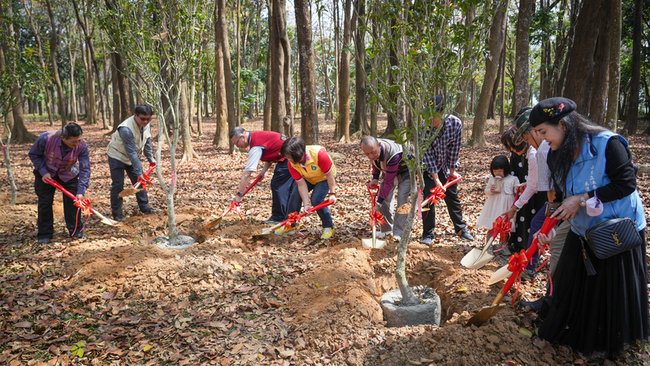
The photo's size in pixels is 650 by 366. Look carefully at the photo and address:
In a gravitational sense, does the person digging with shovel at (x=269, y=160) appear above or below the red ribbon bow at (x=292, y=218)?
above

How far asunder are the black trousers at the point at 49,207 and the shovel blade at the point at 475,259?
4905 millimetres

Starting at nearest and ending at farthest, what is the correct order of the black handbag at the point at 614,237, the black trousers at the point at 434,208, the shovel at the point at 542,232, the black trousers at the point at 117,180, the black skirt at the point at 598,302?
the black handbag at the point at 614,237
the black skirt at the point at 598,302
the shovel at the point at 542,232
the black trousers at the point at 434,208
the black trousers at the point at 117,180

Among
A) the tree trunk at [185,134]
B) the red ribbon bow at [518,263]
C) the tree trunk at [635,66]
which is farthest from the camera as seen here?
the tree trunk at [635,66]

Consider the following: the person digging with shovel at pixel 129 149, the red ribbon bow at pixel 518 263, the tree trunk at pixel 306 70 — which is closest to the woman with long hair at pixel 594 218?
the red ribbon bow at pixel 518 263

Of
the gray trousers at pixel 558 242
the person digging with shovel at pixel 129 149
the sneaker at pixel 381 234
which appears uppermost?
the person digging with shovel at pixel 129 149

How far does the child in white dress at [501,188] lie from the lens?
4211 millimetres

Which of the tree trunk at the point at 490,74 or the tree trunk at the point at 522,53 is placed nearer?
the tree trunk at the point at 522,53

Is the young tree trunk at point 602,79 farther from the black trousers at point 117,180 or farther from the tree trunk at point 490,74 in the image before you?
the black trousers at point 117,180

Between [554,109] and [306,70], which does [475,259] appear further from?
[306,70]

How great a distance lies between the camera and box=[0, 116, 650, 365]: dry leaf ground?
2.83 meters

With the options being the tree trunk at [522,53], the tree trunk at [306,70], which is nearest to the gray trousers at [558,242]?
the tree trunk at [522,53]

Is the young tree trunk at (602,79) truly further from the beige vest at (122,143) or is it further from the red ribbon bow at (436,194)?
the beige vest at (122,143)

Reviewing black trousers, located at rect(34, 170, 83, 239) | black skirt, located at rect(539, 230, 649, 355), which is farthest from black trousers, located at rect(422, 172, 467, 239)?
black trousers, located at rect(34, 170, 83, 239)

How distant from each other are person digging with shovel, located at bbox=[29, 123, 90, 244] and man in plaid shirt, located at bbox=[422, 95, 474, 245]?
440cm
